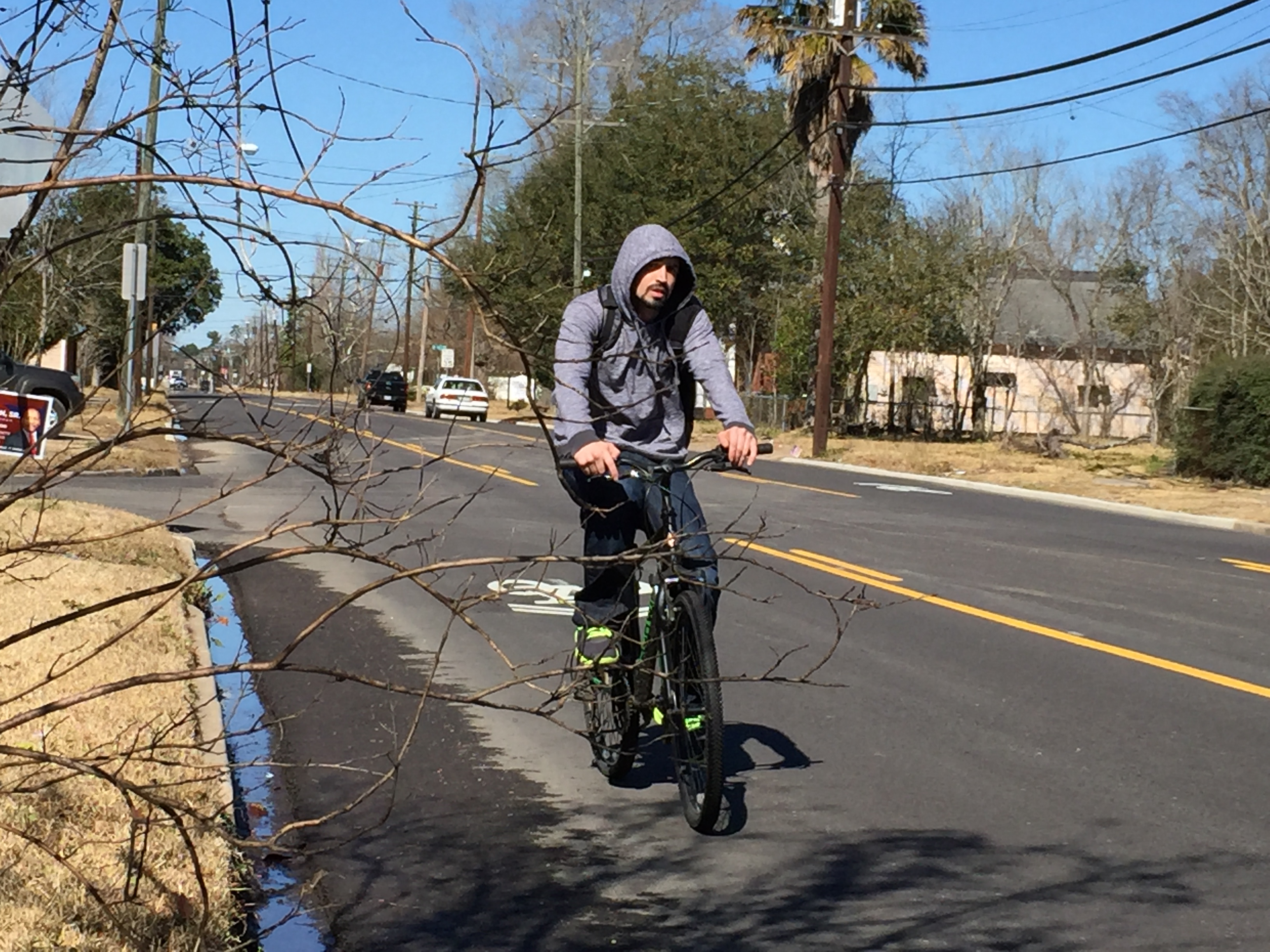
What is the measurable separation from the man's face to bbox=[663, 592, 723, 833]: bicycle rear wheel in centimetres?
101

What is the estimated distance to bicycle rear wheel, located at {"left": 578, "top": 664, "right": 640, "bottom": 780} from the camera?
5539mm

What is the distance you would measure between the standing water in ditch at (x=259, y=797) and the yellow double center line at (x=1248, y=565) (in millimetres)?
8555

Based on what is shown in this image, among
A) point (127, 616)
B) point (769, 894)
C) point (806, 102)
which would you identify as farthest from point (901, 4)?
point (769, 894)

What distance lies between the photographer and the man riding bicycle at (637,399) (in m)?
5.27

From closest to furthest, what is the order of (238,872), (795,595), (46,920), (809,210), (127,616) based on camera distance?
(46,920) → (238,872) → (127,616) → (795,595) → (809,210)

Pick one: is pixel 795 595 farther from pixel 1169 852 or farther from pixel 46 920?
pixel 46 920

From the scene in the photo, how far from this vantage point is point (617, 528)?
Answer: 556 cm

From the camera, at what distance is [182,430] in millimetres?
3441

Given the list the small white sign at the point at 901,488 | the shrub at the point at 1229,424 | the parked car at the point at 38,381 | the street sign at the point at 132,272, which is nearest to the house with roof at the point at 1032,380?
the shrub at the point at 1229,424

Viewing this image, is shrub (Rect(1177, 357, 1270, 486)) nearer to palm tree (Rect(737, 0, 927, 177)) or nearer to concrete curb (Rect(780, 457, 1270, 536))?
concrete curb (Rect(780, 457, 1270, 536))

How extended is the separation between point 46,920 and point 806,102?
35.4 m

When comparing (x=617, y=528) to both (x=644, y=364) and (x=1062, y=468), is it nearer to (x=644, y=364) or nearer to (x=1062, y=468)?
(x=644, y=364)

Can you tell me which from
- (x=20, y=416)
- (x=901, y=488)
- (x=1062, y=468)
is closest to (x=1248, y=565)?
(x=901, y=488)

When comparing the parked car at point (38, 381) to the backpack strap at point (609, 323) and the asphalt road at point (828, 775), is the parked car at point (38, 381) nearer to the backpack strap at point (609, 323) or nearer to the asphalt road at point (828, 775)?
the asphalt road at point (828, 775)
